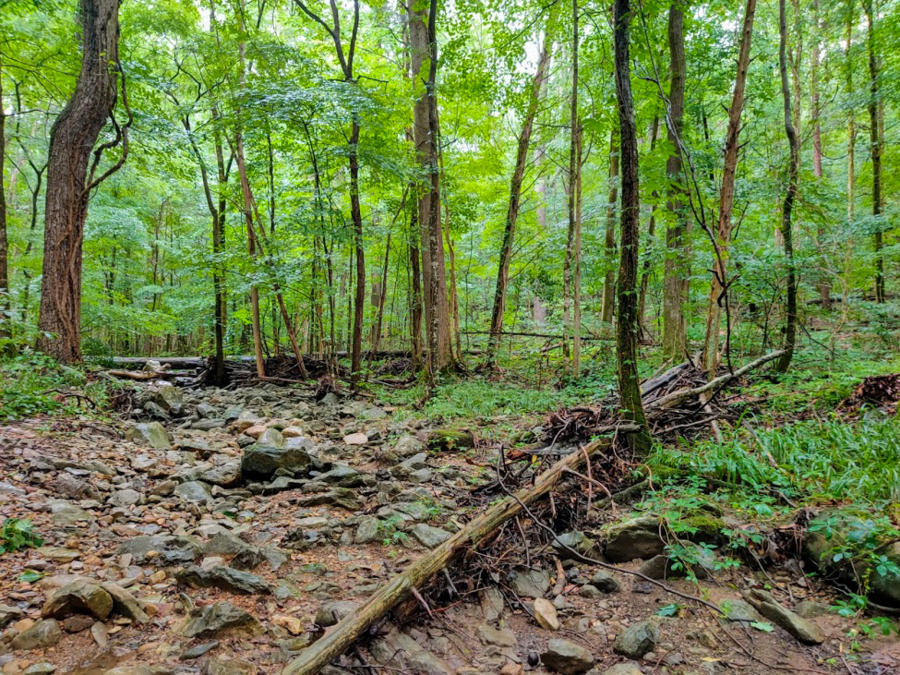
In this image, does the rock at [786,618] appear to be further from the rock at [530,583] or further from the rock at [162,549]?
the rock at [162,549]

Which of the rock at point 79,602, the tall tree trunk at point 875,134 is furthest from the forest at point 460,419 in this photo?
the tall tree trunk at point 875,134

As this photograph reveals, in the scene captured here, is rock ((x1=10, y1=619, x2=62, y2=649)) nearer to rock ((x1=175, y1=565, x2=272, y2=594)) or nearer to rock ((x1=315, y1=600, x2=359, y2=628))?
rock ((x1=175, y1=565, x2=272, y2=594))

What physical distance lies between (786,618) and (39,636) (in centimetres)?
375

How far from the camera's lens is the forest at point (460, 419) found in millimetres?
2398

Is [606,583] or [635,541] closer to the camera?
[606,583]

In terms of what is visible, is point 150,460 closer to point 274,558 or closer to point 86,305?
point 274,558

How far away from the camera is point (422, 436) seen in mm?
6309

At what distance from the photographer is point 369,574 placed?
315 cm

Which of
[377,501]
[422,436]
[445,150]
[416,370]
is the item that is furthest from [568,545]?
[445,150]

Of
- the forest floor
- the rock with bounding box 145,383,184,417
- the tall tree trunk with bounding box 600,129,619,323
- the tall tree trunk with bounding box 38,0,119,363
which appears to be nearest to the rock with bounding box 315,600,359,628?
the forest floor

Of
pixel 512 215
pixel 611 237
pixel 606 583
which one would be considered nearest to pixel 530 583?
pixel 606 583

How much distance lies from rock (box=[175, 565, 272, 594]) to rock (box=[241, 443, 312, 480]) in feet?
6.72

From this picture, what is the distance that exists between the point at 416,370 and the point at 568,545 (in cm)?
777

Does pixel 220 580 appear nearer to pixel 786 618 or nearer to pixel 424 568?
pixel 424 568
